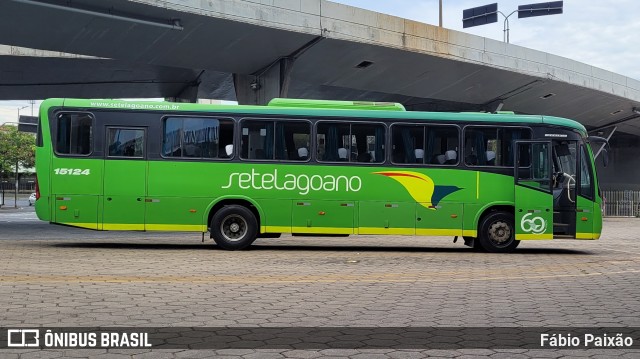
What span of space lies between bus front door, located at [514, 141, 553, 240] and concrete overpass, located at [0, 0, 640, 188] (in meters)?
10.7

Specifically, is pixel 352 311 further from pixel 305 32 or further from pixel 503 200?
pixel 305 32

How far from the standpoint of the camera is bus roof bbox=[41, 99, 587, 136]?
15188 millimetres

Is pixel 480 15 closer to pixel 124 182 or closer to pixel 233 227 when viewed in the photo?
pixel 233 227

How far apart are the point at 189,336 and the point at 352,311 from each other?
2.08 meters

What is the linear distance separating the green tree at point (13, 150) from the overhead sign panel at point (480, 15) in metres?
71.6

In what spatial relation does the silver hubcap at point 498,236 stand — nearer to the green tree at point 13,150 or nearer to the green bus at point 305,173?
the green bus at point 305,173

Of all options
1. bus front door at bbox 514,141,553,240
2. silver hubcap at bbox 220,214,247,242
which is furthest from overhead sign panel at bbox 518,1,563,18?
silver hubcap at bbox 220,214,247,242

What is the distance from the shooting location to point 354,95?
36969 millimetres

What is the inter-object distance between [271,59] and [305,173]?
39.2 ft

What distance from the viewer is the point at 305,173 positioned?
50.3ft

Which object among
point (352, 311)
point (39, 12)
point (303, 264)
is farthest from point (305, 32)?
point (352, 311)

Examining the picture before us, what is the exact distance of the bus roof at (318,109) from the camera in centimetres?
1519

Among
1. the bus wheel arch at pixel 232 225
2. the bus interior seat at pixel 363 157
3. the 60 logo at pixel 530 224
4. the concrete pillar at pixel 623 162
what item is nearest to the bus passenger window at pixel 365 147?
the bus interior seat at pixel 363 157

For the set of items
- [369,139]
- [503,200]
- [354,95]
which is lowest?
[503,200]
